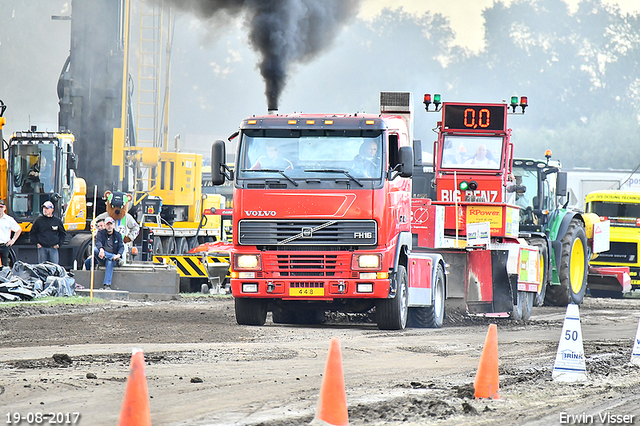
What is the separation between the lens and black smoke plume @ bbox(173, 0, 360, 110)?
1996cm

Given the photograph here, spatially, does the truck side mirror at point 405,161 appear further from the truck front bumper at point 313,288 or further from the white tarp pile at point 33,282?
the white tarp pile at point 33,282

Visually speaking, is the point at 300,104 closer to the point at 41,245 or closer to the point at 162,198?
the point at 162,198

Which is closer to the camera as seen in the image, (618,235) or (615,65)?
(618,235)

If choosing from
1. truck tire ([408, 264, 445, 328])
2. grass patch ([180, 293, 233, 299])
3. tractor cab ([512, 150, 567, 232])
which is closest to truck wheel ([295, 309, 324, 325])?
truck tire ([408, 264, 445, 328])

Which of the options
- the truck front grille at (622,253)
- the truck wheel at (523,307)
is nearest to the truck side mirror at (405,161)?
the truck wheel at (523,307)

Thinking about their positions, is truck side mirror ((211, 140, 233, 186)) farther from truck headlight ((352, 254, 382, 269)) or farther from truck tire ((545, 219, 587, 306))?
truck tire ((545, 219, 587, 306))

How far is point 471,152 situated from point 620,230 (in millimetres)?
12580

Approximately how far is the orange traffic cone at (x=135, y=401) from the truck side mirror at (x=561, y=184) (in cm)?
1695

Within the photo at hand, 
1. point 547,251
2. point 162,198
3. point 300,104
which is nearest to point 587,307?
point 547,251

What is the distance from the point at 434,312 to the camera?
16.2 metres

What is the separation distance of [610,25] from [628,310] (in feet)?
206

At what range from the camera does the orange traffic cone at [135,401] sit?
592 cm

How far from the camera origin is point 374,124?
1419 centimetres

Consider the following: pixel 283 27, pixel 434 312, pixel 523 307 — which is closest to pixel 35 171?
pixel 283 27
